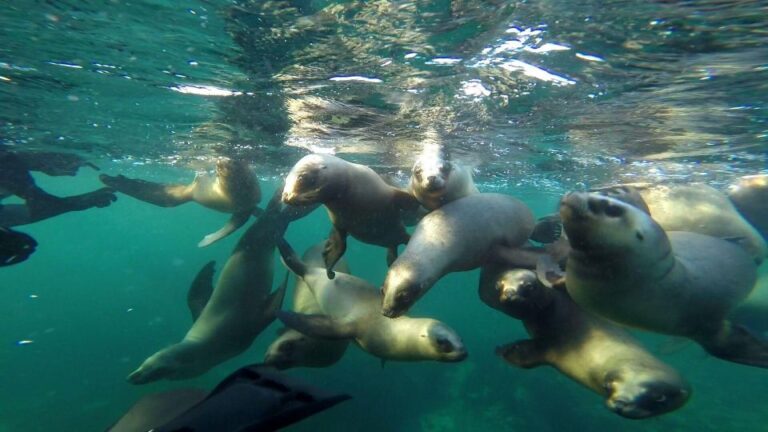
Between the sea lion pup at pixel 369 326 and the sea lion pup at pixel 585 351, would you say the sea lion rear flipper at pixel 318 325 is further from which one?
the sea lion pup at pixel 585 351

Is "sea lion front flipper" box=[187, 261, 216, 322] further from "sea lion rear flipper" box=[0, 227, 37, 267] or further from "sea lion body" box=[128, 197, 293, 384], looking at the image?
"sea lion rear flipper" box=[0, 227, 37, 267]

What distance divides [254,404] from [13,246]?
4337mm

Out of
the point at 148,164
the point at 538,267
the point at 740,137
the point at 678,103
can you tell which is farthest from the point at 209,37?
the point at 148,164

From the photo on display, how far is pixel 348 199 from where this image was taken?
5199mm

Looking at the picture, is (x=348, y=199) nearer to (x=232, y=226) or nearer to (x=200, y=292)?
(x=232, y=226)

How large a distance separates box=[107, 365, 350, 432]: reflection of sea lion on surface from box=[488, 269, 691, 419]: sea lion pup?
2258 millimetres

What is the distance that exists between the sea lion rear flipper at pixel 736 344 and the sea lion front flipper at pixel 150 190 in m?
9.59

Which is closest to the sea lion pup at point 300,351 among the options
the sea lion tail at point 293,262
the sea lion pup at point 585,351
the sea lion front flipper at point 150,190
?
the sea lion tail at point 293,262

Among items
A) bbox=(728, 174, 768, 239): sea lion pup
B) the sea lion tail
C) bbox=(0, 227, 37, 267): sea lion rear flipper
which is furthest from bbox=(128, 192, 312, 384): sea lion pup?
bbox=(728, 174, 768, 239): sea lion pup

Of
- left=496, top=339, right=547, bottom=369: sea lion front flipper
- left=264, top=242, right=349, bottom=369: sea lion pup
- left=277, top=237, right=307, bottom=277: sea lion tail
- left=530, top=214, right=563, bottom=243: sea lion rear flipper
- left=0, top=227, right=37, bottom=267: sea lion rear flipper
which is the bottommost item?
left=264, top=242, right=349, bottom=369: sea lion pup

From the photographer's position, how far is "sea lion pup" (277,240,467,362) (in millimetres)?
4367

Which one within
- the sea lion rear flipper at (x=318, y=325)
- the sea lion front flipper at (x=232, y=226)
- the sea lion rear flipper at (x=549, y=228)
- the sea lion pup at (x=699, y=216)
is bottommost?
the sea lion front flipper at (x=232, y=226)

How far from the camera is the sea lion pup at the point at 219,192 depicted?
8.42 m

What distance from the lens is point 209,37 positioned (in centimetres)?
558
